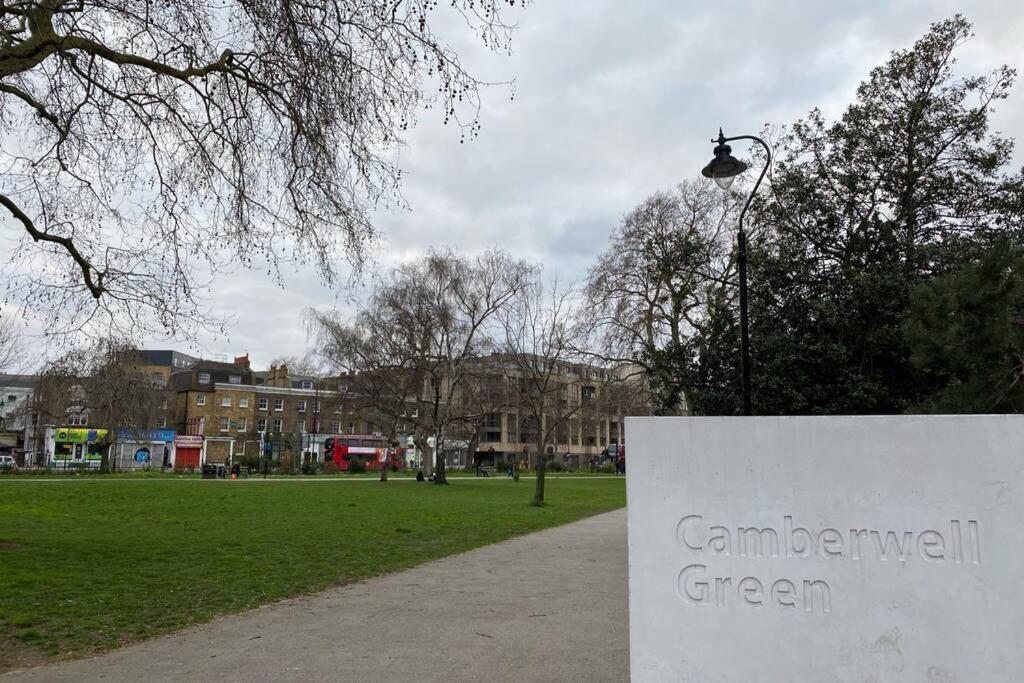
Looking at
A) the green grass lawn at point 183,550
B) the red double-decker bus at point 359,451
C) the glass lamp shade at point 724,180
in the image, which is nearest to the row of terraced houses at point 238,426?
the red double-decker bus at point 359,451

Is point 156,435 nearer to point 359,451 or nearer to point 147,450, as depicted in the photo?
point 147,450

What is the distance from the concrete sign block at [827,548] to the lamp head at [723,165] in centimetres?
854

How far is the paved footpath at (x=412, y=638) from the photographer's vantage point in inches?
217

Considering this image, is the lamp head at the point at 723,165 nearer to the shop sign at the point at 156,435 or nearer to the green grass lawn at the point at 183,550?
the green grass lawn at the point at 183,550

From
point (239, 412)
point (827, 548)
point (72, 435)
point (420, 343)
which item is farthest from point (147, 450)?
point (827, 548)

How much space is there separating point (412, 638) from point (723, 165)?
26.9ft

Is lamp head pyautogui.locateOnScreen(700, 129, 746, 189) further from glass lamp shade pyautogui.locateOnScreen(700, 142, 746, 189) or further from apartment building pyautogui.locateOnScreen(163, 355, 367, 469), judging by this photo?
apartment building pyautogui.locateOnScreen(163, 355, 367, 469)

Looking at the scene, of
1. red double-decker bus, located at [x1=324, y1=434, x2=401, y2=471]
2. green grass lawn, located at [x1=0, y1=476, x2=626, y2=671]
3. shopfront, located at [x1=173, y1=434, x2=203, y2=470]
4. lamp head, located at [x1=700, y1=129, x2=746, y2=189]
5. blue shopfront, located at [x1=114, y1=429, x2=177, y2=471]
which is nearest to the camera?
green grass lawn, located at [x1=0, y1=476, x2=626, y2=671]

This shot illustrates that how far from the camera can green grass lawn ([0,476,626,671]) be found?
7301mm

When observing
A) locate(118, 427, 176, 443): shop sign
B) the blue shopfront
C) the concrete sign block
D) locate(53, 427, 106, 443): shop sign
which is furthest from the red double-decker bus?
the concrete sign block

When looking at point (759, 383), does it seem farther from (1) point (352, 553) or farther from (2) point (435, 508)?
(2) point (435, 508)

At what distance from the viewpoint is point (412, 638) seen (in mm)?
6582

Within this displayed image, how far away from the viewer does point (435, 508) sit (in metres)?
23.5

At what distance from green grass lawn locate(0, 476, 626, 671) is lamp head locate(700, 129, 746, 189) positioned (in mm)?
7028
